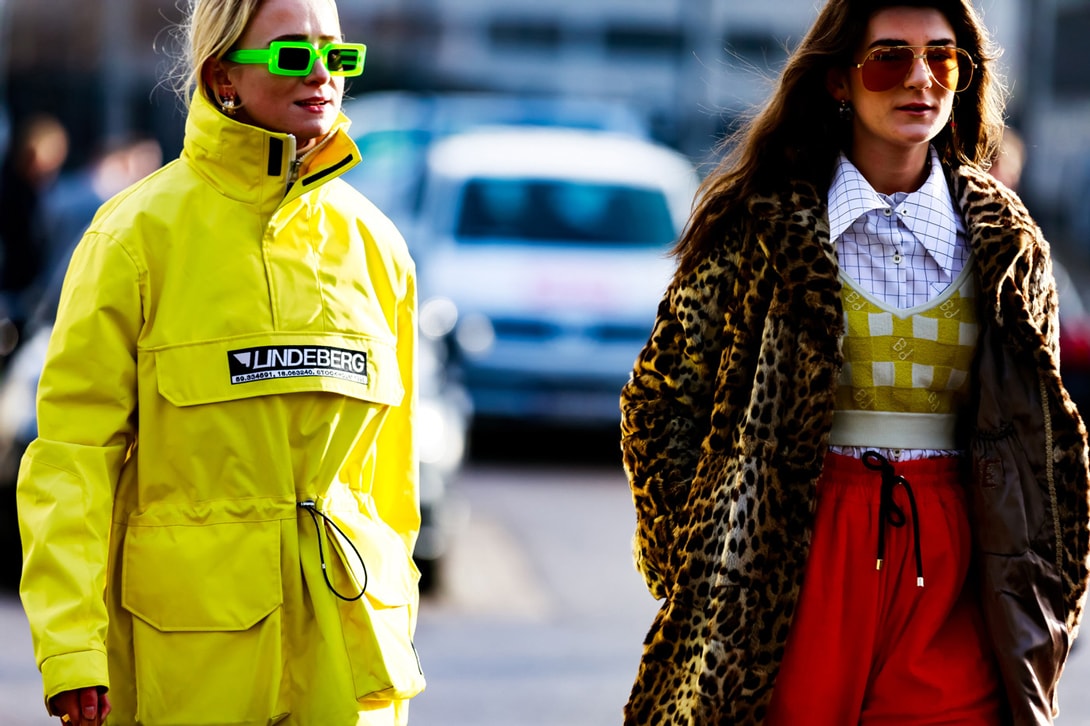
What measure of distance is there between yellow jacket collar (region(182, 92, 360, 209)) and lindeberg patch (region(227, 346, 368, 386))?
0.28 meters

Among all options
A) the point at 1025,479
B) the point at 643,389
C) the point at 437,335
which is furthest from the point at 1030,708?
the point at 437,335

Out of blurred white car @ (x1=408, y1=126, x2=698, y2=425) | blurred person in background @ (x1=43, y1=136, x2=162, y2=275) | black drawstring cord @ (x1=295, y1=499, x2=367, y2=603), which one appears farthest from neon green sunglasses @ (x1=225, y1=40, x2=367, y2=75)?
blurred white car @ (x1=408, y1=126, x2=698, y2=425)

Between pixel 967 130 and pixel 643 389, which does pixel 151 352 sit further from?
pixel 967 130

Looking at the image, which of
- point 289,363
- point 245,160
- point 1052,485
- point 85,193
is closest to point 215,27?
point 245,160

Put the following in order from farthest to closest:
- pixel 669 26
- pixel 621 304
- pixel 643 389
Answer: pixel 669 26
pixel 621 304
pixel 643 389

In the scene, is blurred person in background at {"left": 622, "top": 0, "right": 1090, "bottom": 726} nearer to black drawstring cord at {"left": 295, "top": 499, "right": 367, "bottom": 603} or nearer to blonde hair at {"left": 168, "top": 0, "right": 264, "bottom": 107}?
black drawstring cord at {"left": 295, "top": 499, "right": 367, "bottom": 603}

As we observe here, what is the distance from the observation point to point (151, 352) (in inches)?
125

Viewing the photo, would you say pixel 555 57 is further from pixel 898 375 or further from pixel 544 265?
pixel 898 375

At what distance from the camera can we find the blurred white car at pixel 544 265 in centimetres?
1212

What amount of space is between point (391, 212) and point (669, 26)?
39.1m

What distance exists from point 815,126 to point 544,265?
28.8ft

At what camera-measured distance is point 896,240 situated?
349cm

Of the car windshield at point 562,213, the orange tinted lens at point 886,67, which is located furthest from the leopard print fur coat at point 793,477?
the car windshield at point 562,213

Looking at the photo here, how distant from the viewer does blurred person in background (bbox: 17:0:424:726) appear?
3.12m
